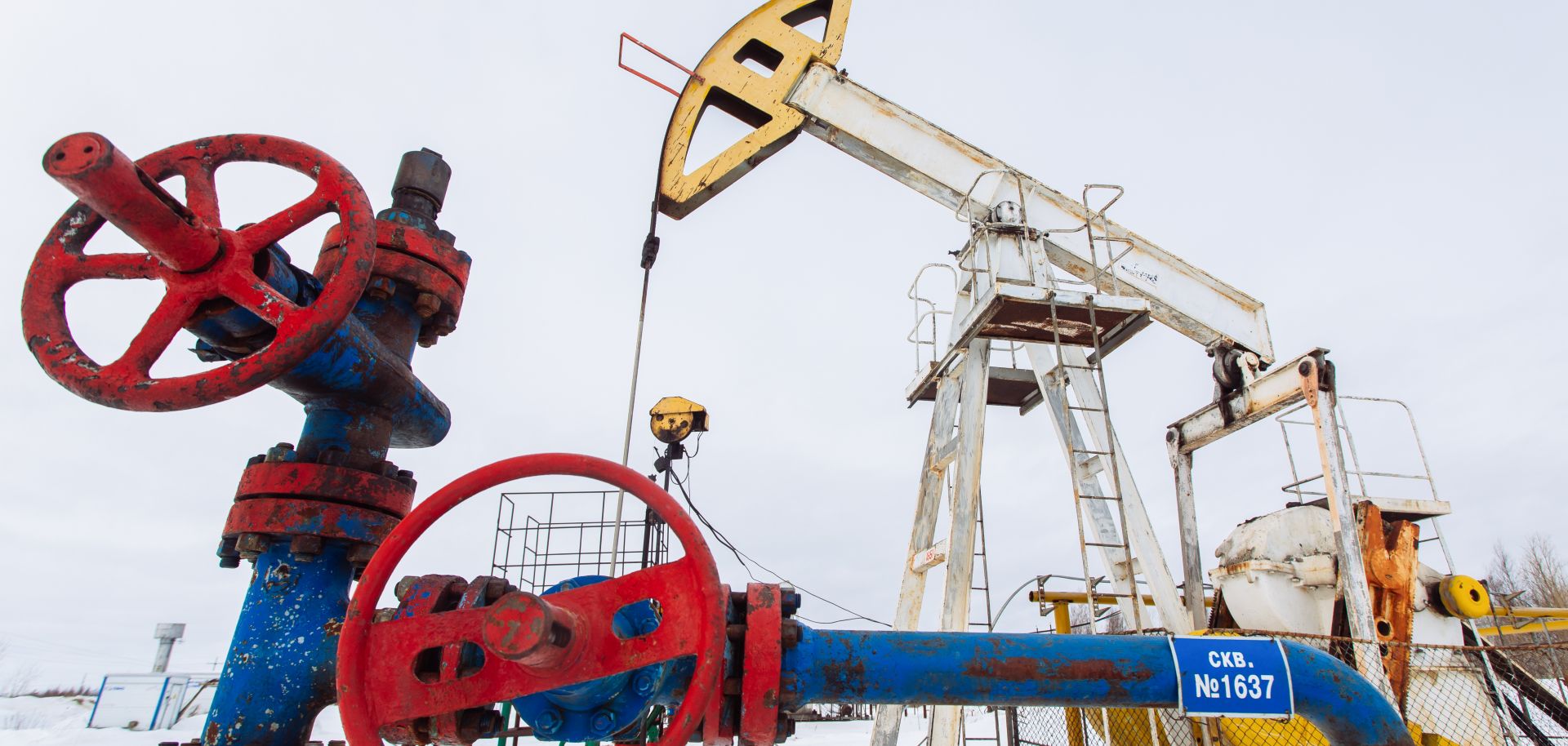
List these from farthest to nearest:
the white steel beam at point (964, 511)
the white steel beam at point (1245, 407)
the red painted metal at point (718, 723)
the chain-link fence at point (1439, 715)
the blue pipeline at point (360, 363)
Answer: the white steel beam at point (1245, 407) < the white steel beam at point (964, 511) < the chain-link fence at point (1439, 715) < the blue pipeline at point (360, 363) < the red painted metal at point (718, 723)

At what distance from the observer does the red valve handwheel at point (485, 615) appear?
148cm

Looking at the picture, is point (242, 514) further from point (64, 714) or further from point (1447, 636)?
point (64, 714)

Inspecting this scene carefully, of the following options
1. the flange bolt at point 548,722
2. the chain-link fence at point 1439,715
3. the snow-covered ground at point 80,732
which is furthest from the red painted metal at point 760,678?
the snow-covered ground at point 80,732

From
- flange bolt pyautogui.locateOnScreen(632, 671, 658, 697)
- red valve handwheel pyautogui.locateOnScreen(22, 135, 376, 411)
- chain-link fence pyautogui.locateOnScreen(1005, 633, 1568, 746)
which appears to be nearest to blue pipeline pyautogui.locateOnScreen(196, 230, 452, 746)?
red valve handwheel pyautogui.locateOnScreen(22, 135, 376, 411)

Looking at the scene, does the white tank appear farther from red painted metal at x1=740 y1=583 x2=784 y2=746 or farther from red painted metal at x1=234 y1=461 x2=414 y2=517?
red painted metal at x1=234 y1=461 x2=414 y2=517

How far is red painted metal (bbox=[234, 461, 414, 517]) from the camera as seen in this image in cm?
210

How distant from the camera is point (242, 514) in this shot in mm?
2088

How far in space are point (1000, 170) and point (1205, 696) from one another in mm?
5020

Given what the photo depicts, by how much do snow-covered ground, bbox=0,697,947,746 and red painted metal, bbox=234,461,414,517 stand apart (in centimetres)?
931

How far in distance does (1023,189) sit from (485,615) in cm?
574


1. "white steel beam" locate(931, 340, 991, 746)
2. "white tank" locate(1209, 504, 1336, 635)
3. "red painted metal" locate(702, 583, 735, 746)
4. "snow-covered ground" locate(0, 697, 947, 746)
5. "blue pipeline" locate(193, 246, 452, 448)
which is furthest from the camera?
"snow-covered ground" locate(0, 697, 947, 746)

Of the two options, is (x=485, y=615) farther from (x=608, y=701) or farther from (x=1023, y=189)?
(x=1023, y=189)

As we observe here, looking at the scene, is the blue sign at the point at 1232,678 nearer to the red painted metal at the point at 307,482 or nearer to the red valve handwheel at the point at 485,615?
the red valve handwheel at the point at 485,615

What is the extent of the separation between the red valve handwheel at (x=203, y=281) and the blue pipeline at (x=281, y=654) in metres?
0.64
